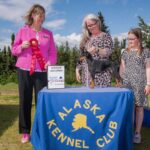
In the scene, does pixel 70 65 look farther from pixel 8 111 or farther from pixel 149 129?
pixel 149 129

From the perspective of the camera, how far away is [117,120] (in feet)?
11.3

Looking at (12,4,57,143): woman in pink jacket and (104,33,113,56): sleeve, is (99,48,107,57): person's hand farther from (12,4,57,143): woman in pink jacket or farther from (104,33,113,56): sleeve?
(12,4,57,143): woman in pink jacket

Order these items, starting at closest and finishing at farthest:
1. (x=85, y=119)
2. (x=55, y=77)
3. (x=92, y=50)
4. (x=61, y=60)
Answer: (x=85, y=119), (x=55, y=77), (x=92, y=50), (x=61, y=60)

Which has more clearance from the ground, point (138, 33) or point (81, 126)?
point (138, 33)

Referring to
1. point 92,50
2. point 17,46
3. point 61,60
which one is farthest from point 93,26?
point 61,60

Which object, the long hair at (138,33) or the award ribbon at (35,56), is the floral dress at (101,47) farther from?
the award ribbon at (35,56)

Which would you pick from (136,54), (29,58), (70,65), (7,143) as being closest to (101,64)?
(136,54)

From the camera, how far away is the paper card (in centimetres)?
366

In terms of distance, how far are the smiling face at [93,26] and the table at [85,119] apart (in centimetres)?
74

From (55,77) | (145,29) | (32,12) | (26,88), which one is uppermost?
(145,29)

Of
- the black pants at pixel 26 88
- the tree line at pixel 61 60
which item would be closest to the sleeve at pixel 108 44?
the black pants at pixel 26 88

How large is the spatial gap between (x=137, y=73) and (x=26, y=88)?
1.26 metres

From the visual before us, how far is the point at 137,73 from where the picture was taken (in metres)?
4.21

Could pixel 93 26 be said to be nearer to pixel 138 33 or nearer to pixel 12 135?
pixel 138 33
